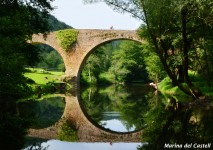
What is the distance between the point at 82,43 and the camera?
4278 cm

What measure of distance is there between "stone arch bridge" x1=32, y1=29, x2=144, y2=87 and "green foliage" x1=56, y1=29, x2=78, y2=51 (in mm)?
370

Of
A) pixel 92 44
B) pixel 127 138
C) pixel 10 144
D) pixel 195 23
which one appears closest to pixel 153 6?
pixel 195 23

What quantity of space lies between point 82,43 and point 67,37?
5.38 ft

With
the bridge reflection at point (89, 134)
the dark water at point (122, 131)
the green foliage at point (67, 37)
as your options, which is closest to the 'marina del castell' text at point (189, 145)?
the dark water at point (122, 131)

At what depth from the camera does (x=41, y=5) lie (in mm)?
21094

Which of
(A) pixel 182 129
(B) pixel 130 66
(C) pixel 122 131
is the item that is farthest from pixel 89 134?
(B) pixel 130 66

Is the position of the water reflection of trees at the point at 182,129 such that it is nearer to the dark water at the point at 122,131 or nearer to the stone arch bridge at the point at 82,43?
the dark water at the point at 122,131

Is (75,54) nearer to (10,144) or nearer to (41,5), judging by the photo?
(41,5)

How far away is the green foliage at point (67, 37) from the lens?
1670 inches

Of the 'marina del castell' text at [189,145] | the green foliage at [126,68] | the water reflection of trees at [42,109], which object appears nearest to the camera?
the 'marina del castell' text at [189,145]

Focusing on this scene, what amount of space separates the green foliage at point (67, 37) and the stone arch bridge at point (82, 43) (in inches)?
14.6

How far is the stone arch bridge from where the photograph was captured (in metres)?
41.2

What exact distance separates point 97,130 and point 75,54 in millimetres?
28711

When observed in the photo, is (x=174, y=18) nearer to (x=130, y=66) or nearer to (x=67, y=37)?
(x=67, y=37)
